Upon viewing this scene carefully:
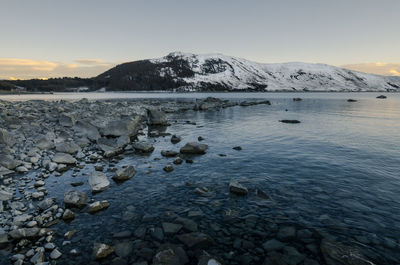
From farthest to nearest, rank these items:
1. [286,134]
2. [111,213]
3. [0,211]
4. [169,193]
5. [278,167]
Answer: [286,134]
[278,167]
[169,193]
[111,213]
[0,211]

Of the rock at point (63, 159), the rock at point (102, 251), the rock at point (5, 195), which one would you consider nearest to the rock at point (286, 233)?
the rock at point (102, 251)

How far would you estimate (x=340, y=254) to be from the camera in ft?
22.1

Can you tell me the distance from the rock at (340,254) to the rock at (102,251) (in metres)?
6.89

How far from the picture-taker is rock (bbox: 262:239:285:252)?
7109 mm

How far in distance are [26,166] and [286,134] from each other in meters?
26.2

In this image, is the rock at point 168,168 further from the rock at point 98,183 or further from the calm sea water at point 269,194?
the rock at point 98,183

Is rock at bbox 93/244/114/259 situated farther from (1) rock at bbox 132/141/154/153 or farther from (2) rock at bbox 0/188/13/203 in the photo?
(1) rock at bbox 132/141/154/153

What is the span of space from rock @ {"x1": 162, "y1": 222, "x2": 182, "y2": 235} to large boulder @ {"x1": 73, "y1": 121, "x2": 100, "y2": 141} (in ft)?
54.6

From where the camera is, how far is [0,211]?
28.3 feet

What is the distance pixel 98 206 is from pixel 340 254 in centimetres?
953

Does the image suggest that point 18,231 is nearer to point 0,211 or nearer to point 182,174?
point 0,211

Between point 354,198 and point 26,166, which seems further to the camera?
point 26,166

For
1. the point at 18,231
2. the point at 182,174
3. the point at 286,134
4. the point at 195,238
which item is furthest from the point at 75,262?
the point at 286,134

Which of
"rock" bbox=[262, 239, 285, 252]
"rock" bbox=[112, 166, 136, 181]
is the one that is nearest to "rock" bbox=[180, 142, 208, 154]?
"rock" bbox=[112, 166, 136, 181]
